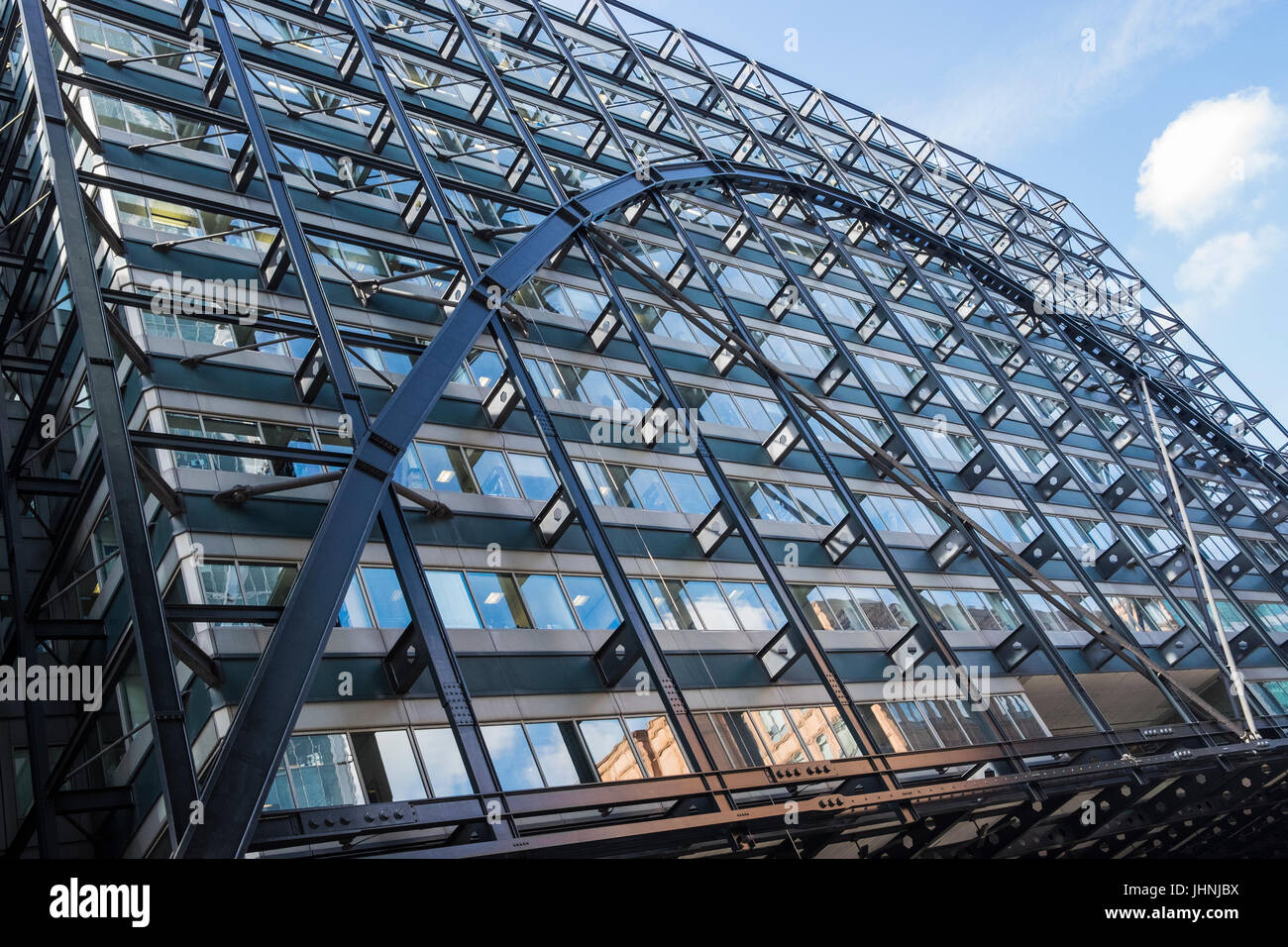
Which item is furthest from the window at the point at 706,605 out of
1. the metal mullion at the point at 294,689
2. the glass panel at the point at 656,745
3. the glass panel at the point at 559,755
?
the metal mullion at the point at 294,689

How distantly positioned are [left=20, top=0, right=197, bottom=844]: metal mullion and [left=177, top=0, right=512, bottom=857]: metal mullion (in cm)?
38

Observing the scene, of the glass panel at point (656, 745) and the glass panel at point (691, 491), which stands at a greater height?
the glass panel at point (691, 491)

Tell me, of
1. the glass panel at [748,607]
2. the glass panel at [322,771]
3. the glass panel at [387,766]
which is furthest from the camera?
the glass panel at [748,607]

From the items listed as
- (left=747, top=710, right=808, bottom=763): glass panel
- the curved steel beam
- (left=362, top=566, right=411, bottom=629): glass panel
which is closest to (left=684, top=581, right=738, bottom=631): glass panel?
(left=747, top=710, right=808, bottom=763): glass panel

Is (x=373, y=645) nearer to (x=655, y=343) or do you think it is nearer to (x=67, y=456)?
(x=67, y=456)

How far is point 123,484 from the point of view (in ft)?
41.5

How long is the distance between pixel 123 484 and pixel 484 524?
25.8 feet

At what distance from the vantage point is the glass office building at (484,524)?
1420cm

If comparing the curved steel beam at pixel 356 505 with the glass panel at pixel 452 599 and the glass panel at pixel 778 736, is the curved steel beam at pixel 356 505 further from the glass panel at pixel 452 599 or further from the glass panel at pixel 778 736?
the glass panel at pixel 778 736

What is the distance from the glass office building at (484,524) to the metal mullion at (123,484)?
0.18ft

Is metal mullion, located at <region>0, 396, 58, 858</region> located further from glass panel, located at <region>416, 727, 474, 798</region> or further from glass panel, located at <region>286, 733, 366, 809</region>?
glass panel, located at <region>416, 727, 474, 798</region>

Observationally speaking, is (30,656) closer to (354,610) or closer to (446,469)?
(354,610)

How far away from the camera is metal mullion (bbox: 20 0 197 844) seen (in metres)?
10.8

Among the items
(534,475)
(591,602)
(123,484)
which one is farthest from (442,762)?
(534,475)
